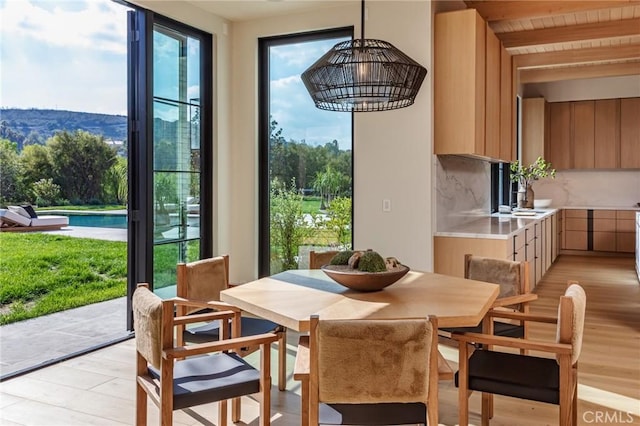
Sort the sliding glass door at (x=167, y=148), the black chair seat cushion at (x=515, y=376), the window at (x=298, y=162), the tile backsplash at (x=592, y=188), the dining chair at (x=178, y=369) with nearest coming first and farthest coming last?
1. the dining chair at (x=178, y=369)
2. the black chair seat cushion at (x=515, y=376)
3. the sliding glass door at (x=167, y=148)
4. the window at (x=298, y=162)
5. the tile backsplash at (x=592, y=188)

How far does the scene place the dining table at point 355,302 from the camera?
2.21 m

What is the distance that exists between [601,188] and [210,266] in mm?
8524

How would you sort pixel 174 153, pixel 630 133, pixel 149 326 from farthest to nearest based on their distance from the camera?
pixel 630 133
pixel 174 153
pixel 149 326

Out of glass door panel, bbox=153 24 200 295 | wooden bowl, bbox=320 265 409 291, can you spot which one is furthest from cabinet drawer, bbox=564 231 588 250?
wooden bowl, bbox=320 265 409 291

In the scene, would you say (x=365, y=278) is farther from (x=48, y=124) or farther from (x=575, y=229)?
(x=575, y=229)

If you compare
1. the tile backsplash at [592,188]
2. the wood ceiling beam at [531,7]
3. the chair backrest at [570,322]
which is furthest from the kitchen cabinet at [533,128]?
the chair backrest at [570,322]

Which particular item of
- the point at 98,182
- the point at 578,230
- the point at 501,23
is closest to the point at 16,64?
the point at 98,182

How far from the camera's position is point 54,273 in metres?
6.62

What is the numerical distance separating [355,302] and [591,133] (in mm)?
8340

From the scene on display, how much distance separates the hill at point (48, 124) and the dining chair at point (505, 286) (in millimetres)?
3818

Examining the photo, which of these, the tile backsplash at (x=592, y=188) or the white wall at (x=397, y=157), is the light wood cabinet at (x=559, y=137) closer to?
the tile backsplash at (x=592, y=188)

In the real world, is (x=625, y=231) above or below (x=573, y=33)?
below

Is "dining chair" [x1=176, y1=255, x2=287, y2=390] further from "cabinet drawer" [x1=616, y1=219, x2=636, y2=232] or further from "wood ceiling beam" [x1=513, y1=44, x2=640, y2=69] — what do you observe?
"cabinet drawer" [x1=616, y1=219, x2=636, y2=232]

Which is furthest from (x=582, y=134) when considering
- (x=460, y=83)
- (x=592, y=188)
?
(x=460, y=83)
